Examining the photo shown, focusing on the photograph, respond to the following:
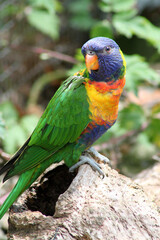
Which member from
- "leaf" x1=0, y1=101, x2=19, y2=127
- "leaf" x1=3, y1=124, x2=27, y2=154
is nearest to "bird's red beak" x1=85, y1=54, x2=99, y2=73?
"leaf" x1=3, y1=124, x2=27, y2=154

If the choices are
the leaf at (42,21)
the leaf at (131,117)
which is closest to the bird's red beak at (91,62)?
the leaf at (131,117)

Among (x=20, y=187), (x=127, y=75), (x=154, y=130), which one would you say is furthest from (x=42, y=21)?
(x=20, y=187)

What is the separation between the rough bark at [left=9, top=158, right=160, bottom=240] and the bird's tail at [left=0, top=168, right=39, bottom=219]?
0.06 metres

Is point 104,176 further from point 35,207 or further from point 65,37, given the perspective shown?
point 65,37

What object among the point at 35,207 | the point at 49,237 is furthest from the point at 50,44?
the point at 49,237

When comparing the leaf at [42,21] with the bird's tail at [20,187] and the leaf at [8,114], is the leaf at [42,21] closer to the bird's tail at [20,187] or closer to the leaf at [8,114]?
the leaf at [8,114]

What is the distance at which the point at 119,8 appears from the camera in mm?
→ 3572

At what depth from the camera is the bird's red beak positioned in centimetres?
245

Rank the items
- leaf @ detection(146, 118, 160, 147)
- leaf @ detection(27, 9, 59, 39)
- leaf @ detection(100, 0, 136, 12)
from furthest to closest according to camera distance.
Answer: leaf @ detection(27, 9, 59, 39), leaf @ detection(146, 118, 160, 147), leaf @ detection(100, 0, 136, 12)

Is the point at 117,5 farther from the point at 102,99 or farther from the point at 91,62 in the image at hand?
the point at 102,99

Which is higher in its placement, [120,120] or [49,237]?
[120,120]

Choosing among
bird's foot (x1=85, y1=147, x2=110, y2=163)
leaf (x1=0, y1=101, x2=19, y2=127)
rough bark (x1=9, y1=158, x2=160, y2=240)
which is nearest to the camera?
rough bark (x1=9, y1=158, x2=160, y2=240)

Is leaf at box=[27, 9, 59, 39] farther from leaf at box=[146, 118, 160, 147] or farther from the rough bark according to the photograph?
the rough bark

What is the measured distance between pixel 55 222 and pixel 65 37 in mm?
5221
